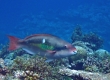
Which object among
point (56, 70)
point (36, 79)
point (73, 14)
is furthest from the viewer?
point (73, 14)

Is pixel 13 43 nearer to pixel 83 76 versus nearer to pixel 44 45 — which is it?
pixel 44 45

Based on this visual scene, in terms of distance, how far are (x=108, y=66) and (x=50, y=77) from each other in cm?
365

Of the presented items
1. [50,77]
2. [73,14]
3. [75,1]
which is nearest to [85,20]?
[73,14]

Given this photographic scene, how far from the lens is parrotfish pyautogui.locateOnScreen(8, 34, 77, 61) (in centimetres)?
758

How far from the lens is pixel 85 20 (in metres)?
45.5

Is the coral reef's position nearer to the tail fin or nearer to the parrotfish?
the parrotfish

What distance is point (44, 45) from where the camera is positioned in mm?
7602

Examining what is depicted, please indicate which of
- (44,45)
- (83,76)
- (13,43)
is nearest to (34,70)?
(44,45)

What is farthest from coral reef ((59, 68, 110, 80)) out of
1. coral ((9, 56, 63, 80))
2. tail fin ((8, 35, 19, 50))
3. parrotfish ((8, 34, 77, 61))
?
tail fin ((8, 35, 19, 50))

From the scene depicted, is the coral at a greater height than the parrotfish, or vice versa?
the parrotfish

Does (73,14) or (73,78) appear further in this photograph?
(73,14)

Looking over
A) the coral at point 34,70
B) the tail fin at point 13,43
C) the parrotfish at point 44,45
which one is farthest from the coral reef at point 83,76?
the tail fin at point 13,43

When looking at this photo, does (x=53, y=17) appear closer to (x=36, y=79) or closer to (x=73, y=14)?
(x=73, y=14)

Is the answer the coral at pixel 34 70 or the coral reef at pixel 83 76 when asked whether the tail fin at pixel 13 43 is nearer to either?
the coral at pixel 34 70
